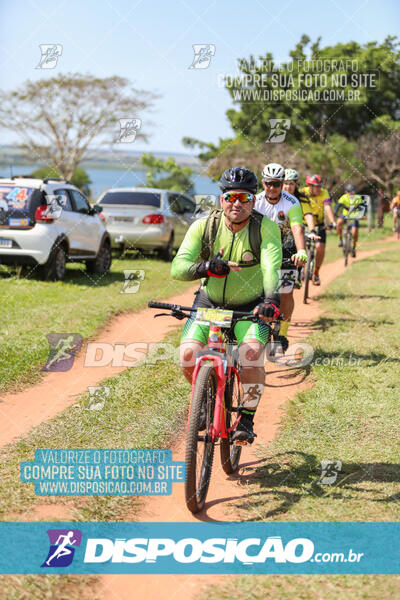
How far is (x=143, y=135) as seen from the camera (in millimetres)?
34656

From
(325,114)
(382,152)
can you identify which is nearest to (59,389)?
(382,152)

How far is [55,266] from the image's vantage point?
1318 centimetres

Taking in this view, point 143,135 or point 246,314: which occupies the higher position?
point 143,135

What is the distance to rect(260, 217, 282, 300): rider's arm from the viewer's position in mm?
4617

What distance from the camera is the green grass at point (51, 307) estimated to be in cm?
770

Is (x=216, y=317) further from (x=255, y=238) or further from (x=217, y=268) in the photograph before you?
(x=255, y=238)

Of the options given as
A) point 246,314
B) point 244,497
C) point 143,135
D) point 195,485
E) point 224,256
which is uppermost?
point 143,135

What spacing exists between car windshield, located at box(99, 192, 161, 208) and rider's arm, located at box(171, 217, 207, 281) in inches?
514

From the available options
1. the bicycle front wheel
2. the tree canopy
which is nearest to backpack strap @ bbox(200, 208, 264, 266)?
the bicycle front wheel

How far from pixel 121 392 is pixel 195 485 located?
2.77 m

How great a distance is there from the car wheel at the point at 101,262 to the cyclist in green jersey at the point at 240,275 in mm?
10227

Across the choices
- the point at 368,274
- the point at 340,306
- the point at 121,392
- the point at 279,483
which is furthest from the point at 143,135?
the point at 279,483

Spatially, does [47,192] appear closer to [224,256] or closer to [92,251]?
[92,251]

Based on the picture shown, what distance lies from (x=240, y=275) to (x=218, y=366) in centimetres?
90
